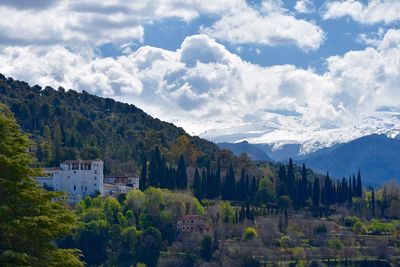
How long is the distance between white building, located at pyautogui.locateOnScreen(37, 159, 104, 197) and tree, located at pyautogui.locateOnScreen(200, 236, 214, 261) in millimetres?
22063

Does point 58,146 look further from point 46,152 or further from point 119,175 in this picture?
point 119,175

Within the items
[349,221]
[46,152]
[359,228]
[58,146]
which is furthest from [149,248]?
[58,146]

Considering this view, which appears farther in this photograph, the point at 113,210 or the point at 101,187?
the point at 101,187

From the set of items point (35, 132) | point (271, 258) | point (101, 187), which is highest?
point (35, 132)

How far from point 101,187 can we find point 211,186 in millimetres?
13608

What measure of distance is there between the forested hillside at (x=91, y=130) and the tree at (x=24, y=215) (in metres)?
92.2

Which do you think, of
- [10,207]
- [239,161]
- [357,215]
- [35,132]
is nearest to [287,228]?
[357,215]

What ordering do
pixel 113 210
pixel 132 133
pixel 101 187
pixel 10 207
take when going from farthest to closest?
pixel 132 133
pixel 101 187
pixel 113 210
pixel 10 207

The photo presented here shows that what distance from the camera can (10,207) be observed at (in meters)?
20.0

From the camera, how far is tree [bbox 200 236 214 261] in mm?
86981

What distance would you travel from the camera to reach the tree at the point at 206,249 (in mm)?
86981

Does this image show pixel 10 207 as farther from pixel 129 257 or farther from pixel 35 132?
pixel 35 132

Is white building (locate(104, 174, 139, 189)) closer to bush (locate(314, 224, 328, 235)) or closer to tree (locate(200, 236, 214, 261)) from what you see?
bush (locate(314, 224, 328, 235))

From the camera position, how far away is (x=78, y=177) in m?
106
